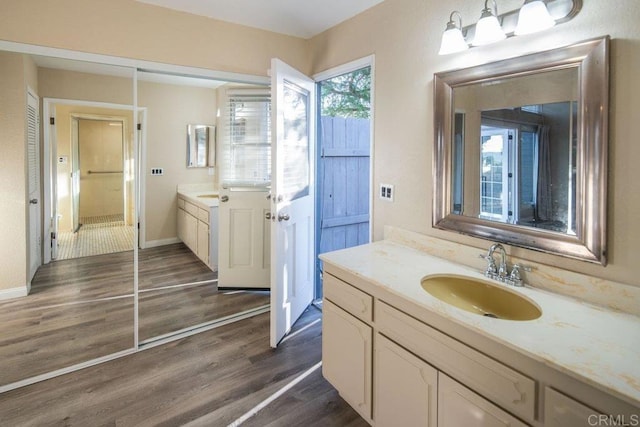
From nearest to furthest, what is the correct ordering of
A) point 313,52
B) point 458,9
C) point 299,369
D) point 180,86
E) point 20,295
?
Answer: 1. point 458,9
2. point 299,369
3. point 20,295
4. point 313,52
5. point 180,86

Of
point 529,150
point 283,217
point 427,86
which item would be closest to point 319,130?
point 283,217

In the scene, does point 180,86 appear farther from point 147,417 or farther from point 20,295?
point 147,417

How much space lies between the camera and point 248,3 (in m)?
2.26

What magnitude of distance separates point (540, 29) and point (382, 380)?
1604 millimetres

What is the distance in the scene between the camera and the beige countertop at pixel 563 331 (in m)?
0.85

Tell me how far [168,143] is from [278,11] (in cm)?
178

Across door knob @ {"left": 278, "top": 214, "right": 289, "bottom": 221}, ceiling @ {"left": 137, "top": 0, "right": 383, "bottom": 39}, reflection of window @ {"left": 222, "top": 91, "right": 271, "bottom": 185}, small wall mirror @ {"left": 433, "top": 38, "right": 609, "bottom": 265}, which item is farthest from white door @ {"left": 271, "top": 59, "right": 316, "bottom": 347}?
small wall mirror @ {"left": 433, "top": 38, "right": 609, "bottom": 265}

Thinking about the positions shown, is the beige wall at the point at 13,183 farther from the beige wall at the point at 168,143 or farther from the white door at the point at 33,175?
the beige wall at the point at 168,143

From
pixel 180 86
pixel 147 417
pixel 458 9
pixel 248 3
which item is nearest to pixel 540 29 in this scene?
pixel 458 9

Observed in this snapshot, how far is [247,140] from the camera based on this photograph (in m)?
3.53

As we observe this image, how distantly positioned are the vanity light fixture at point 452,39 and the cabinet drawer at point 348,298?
4.16 ft

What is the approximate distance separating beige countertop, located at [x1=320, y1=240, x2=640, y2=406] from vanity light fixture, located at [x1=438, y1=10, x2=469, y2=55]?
1.09 metres

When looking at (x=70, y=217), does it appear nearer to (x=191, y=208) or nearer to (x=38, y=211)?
(x=38, y=211)

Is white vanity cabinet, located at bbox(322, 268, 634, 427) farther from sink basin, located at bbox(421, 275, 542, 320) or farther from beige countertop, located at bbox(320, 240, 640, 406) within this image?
sink basin, located at bbox(421, 275, 542, 320)
